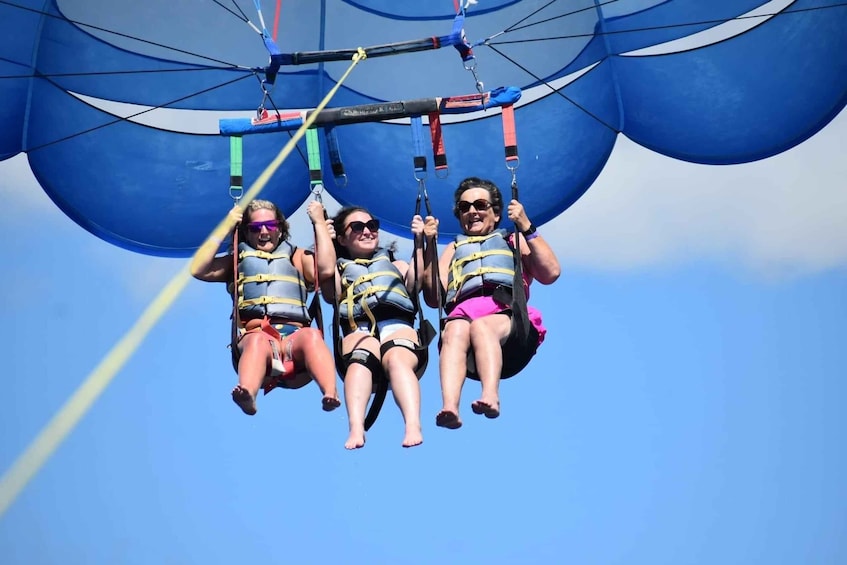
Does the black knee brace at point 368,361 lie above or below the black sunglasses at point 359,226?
below

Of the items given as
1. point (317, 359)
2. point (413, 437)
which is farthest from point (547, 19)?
point (413, 437)

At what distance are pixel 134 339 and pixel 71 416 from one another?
441 mm

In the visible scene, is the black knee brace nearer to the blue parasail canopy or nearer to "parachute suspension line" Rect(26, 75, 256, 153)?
the blue parasail canopy

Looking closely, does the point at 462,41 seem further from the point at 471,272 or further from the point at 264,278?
the point at 264,278

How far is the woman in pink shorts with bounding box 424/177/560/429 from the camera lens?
471cm

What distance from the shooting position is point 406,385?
477cm

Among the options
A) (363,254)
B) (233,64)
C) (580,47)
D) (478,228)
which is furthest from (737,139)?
(233,64)

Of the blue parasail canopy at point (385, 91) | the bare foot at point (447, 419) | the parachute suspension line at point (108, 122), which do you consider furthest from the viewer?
the parachute suspension line at point (108, 122)

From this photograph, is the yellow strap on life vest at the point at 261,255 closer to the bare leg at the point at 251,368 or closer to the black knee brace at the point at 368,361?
the bare leg at the point at 251,368

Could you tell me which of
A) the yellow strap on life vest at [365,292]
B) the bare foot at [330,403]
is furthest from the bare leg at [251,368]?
the yellow strap on life vest at [365,292]

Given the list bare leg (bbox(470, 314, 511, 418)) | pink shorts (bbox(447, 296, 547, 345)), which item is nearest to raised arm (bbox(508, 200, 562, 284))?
pink shorts (bbox(447, 296, 547, 345))

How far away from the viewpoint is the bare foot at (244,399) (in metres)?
4.66

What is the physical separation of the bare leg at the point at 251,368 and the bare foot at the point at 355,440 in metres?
0.40

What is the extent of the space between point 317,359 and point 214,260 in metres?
0.78
